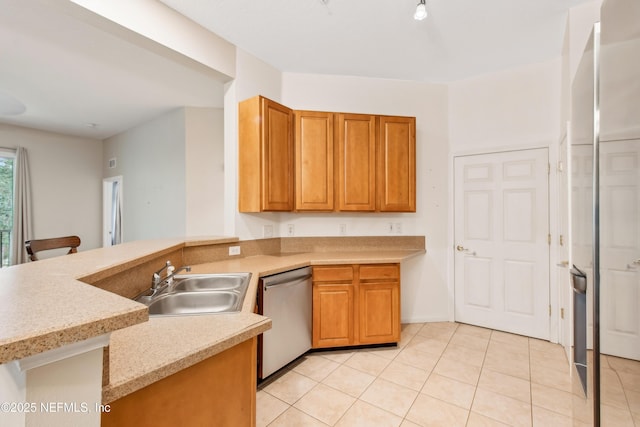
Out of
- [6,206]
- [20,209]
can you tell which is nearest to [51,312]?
[20,209]

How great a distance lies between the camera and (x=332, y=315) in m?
2.56

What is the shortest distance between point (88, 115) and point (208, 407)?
197 inches

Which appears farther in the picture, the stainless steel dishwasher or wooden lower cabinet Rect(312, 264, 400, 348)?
wooden lower cabinet Rect(312, 264, 400, 348)

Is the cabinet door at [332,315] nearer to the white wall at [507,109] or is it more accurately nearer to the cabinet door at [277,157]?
the cabinet door at [277,157]

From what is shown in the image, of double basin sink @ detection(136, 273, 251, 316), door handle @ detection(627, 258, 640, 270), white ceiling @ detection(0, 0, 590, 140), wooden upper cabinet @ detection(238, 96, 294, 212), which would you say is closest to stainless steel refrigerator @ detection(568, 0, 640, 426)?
door handle @ detection(627, 258, 640, 270)

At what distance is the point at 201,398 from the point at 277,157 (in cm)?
206

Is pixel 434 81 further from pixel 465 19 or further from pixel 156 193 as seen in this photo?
pixel 156 193

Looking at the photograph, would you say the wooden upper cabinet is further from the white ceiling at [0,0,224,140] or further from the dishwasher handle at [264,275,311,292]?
the dishwasher handle at [264,275,311,292]

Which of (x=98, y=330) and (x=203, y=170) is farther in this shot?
(x=203, y=170)

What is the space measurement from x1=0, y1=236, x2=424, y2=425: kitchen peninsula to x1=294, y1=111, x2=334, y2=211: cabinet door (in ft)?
4.24

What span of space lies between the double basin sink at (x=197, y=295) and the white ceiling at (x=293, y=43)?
69.3 inches

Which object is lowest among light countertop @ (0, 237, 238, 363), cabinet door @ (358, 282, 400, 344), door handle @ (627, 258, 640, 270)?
cabinet door @ (358, 282, 400, 344)

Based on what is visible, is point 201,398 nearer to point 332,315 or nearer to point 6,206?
point 332,315

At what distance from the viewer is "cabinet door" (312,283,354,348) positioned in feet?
8.33
